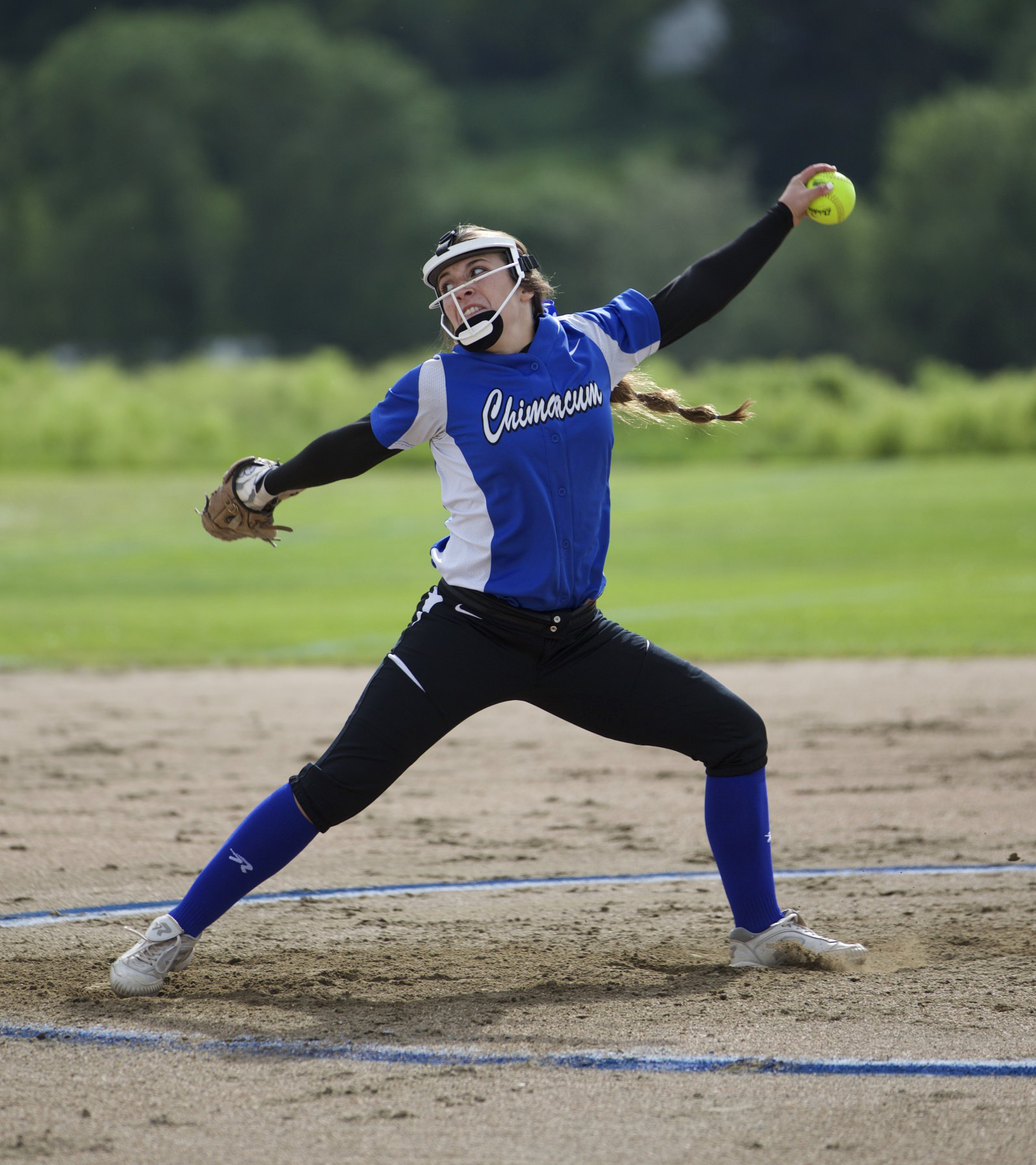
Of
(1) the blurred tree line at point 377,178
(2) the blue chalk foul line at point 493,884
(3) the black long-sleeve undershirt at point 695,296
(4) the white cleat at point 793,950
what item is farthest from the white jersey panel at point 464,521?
(1) the blurred tree line at point 377,178

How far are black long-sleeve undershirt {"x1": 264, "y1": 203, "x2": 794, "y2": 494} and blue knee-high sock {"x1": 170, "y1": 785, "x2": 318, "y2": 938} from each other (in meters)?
0.76

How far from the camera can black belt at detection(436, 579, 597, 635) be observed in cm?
388

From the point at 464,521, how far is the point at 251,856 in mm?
958

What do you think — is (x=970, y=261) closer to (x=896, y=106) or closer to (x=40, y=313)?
(x=896, y=106)

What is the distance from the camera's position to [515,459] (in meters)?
3.81

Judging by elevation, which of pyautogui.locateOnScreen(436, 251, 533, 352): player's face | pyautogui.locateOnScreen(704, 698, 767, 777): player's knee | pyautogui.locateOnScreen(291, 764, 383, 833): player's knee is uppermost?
pyautogui.locateOnScreen(436, 251, 533, 352): player's face

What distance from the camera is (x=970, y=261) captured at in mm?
48875

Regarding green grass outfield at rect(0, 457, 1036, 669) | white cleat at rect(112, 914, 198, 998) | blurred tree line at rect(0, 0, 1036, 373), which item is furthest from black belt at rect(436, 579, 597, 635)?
blurred tree line at rect(0, 0, 1036, 373)

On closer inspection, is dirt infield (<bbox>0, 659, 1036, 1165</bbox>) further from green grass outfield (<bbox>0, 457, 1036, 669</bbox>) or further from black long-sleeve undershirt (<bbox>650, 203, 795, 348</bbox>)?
green grass outfield (<bbox>0, 457, 1036, 669</bbox>)

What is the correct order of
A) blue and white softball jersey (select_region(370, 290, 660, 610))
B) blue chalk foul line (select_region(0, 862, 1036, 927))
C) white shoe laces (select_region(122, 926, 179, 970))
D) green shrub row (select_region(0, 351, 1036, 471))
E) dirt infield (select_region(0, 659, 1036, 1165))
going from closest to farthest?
1. dirt infield (select_region(0, 659, 1036, 1165))
2. blue and white softball jersey (select_region(370, 290, 660, 610))
3. white shoe laces (select_region(122, 926, 179, 970))
4. blue chalk foul line (select_region(0, 862, 1036, 927))
5. green shrub row (select_region(0, 351, 1036, 471))

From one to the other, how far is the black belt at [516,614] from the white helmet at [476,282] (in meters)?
0.60

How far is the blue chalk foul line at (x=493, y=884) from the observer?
479 centimetres

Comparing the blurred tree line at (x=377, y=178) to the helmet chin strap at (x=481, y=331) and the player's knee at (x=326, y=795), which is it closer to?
the helmet chin strap at (x=481, y=331)

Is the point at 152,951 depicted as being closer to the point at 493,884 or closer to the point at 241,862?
the point at 241,862
